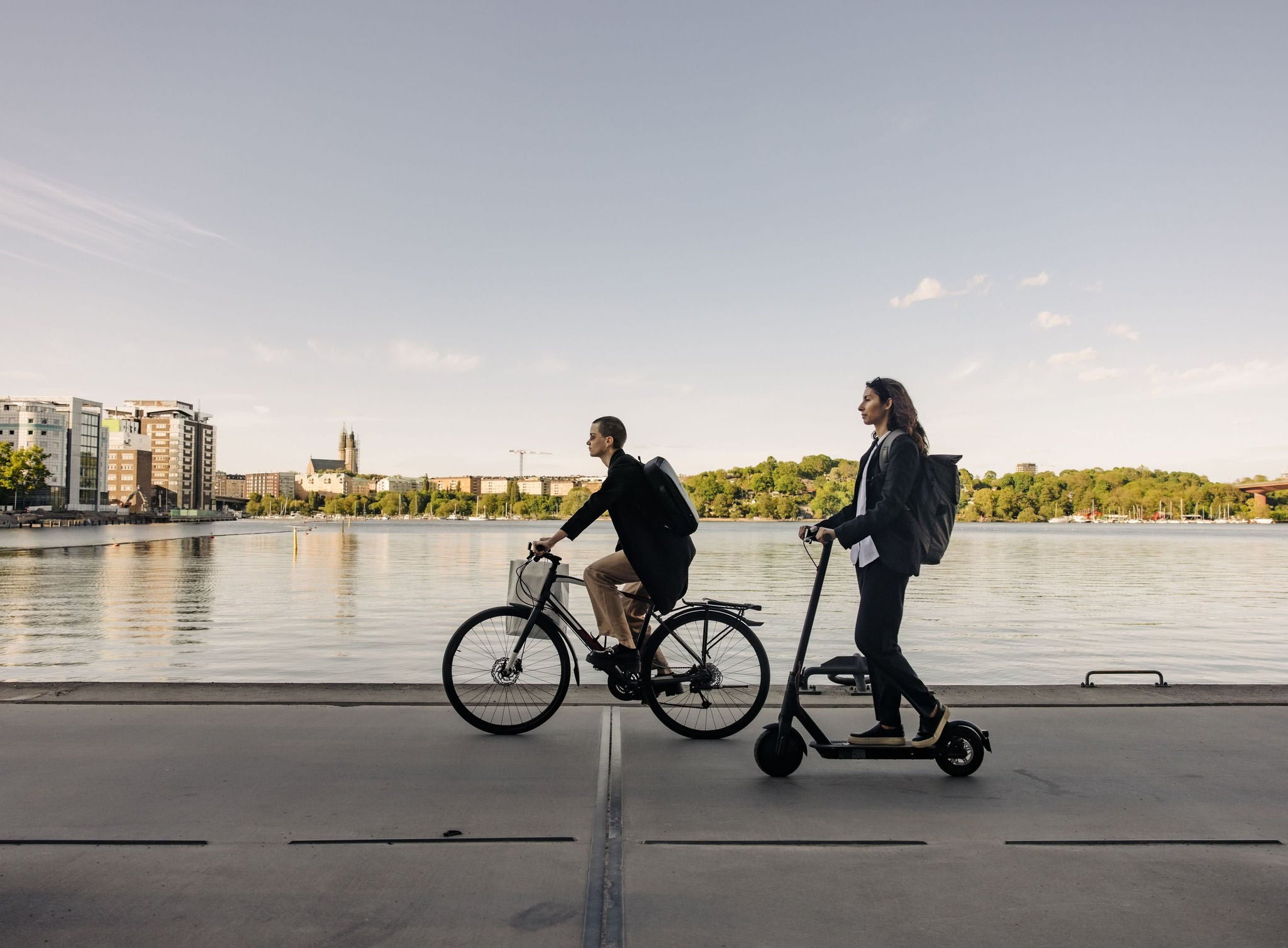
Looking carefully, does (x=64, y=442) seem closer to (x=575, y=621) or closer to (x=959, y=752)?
(x=575, y=621)

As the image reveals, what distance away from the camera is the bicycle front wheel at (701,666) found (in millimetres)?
5750

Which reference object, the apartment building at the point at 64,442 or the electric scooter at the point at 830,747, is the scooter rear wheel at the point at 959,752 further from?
the apartment building at the point at 64,442

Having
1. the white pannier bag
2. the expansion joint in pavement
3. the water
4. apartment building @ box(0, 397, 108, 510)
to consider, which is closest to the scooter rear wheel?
the expansion joint in pavement

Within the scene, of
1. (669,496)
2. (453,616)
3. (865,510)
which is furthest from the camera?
(453,616)

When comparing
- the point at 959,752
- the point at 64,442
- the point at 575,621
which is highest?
the point at 64,442

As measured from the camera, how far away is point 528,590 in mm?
6156

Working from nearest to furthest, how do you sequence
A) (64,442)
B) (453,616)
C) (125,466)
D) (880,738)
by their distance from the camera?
(880,738), (453,616), (64,442), (125,466)

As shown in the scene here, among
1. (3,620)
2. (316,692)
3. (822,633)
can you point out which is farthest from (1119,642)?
(3,620)

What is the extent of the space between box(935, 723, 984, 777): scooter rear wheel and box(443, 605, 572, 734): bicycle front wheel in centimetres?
228

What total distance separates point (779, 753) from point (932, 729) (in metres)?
0.80

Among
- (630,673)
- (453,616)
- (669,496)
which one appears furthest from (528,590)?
(453,616)

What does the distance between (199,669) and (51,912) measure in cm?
781

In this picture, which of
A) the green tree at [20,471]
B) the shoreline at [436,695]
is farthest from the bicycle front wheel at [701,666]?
the green tree at [20,471]

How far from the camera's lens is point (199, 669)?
33.9ft
